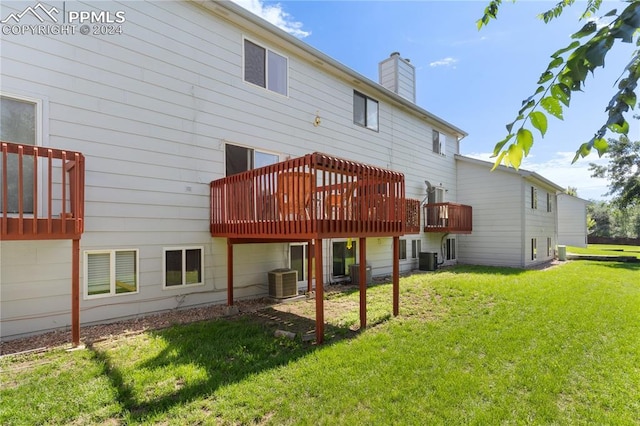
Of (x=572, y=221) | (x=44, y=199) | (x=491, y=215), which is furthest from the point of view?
(x=572, y=221)

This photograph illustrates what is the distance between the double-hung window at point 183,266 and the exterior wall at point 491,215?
12000 mm

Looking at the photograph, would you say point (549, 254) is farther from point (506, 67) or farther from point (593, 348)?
point (506, 67)

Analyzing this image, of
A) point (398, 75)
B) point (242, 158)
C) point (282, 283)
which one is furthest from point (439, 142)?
point (282, 283)

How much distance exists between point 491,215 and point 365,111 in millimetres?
7510

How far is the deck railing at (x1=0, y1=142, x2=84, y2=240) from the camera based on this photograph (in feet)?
12.8

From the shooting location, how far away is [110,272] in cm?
548

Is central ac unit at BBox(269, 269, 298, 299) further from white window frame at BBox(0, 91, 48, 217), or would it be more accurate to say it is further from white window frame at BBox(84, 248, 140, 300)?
white window frame at BBox(0, 91, 48, 217)

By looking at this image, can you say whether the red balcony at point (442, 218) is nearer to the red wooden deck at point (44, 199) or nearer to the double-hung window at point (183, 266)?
the double-hung window at point (183, 266)

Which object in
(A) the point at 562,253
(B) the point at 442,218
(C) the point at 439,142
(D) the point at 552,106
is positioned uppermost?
(C) the point at 439,142

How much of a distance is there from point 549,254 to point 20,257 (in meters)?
20.3

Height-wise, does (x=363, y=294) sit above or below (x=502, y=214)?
below

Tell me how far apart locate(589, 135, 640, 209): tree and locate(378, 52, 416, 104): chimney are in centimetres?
1608

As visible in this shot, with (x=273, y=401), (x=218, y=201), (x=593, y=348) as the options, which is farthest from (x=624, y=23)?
(x=218, y=201)

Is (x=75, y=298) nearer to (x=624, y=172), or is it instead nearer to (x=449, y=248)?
(x=449, y=248)
